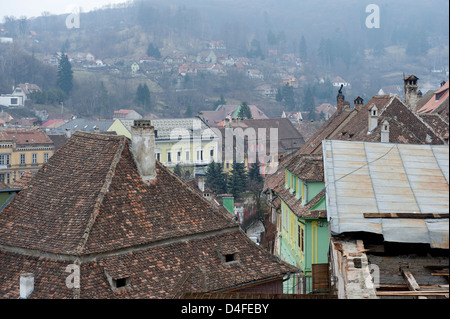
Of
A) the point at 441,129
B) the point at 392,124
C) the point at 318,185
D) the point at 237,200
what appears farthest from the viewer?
the point at 237,200

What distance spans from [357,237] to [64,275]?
31.1ft

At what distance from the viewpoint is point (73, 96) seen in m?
176

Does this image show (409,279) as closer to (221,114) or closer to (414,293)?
(414,293)

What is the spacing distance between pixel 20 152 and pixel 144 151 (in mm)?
62446

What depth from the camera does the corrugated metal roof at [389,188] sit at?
11422 millimetres

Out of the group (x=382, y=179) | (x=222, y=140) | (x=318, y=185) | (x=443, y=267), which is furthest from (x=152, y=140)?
(x=222, y=140)

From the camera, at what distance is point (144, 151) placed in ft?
75.8

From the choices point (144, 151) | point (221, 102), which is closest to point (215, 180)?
point (144, 151)

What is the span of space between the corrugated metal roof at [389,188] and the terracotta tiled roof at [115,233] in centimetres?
716

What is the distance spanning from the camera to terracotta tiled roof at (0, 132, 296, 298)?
1916cm

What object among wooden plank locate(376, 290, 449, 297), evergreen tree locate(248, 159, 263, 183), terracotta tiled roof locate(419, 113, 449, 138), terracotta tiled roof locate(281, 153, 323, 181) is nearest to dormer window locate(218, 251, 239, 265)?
terracotta tiled roof locate(281, 153, 323, 181)

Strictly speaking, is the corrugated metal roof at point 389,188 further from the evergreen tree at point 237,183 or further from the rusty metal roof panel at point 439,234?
the evergreen tree at point 237,183

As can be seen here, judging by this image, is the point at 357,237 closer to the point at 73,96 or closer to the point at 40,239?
the point at 40,239

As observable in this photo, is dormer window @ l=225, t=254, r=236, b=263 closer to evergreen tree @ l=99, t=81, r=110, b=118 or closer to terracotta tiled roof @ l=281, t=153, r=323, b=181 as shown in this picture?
terracotta tiled roof @ l=281, t=153, r=323, b=181
